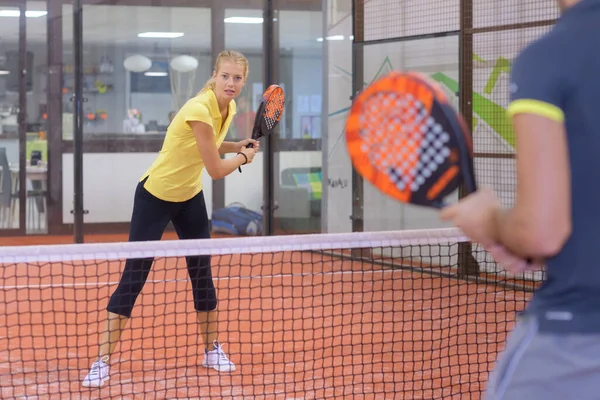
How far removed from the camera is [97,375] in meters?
4.39

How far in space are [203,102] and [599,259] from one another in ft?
9.80

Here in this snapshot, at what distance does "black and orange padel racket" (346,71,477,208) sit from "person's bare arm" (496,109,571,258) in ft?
0.87

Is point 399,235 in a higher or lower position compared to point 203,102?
lower

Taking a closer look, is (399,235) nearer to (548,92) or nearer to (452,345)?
(452,345)

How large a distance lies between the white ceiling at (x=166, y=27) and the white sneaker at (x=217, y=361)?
576 cm

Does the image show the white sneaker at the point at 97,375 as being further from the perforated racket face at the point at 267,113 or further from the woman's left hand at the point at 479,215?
the woman's left hand at the point at 479,215

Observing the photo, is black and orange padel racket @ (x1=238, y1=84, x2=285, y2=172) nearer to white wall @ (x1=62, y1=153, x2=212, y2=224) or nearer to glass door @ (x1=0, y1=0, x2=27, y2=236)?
white wall @ (x1=62, y1=153, x2=212, y2=224)

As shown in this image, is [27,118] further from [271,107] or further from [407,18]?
[271,107]

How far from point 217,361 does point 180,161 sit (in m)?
1.02

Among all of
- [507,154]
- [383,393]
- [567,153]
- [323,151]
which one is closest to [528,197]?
[567,153]

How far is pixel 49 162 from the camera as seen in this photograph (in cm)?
1020

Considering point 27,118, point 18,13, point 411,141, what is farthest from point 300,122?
point 411,141

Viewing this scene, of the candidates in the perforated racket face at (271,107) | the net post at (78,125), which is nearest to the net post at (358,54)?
the net post at (78,125)

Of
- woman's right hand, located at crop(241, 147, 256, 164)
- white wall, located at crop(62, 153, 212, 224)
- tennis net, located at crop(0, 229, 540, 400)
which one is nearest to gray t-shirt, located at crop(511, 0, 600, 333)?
tennis net, located at crop(0, 229, 540, 400)
